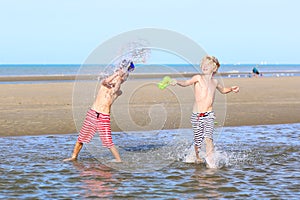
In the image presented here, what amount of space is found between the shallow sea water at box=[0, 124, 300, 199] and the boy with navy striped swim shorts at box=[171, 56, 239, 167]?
388 millimetres

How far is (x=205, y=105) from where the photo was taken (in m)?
10.2

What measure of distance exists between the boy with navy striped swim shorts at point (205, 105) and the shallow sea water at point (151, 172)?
1.27 feet

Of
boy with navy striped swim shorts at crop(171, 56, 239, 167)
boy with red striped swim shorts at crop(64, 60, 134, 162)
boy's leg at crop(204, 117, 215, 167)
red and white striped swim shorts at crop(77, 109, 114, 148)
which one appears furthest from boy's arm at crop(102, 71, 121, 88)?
boy's leg at crop(204, 117, 215, 167)

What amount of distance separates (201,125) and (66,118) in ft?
27.0

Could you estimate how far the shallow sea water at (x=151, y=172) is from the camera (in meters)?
8.18

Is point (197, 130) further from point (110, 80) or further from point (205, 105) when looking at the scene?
point (110, 80)

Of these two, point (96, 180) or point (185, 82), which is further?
point (185, 82)

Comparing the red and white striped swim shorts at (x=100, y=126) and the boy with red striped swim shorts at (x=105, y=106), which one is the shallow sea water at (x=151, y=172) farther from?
the boy with red striped swim shorts at (x=105, y=106)

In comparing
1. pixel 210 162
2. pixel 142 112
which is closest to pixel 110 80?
pixel 210 162

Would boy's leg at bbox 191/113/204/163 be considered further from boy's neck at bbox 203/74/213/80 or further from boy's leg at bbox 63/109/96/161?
boy's leg at bbox 63/109/96/161

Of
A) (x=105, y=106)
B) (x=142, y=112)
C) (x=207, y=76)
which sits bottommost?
(x=142, y=112)

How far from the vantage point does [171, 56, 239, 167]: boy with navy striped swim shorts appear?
33.3 ft

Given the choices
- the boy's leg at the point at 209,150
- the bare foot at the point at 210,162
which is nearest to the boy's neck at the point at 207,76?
the boy's leg at the point at 209,150

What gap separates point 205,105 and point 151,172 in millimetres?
1456
